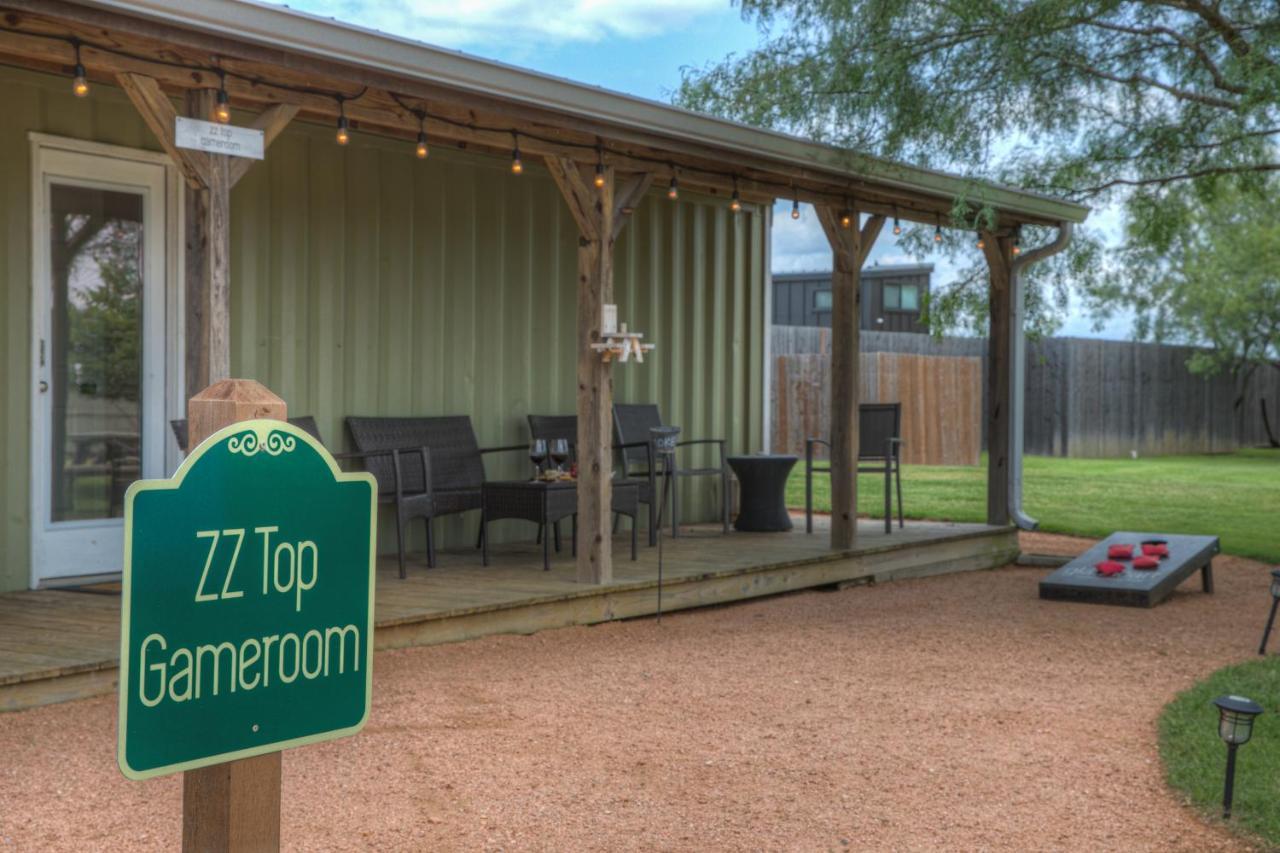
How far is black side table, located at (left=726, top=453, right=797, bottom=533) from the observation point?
895 centimetres

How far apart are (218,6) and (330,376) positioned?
9.30 ft

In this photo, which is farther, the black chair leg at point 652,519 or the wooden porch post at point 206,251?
the black chair leg at point 652,519

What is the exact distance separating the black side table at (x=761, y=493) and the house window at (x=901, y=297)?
1496 centimetres

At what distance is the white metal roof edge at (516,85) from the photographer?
443 centimetres

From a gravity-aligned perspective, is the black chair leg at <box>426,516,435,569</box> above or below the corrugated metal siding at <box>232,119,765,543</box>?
below

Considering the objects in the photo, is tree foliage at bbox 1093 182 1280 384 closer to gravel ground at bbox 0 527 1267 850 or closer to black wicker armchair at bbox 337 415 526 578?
black wicker armchair at bbox 337 415 526 578

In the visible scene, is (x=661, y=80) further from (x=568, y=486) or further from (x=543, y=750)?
(x=543, y=750)

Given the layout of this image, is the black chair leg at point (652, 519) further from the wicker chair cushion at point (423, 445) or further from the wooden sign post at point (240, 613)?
the wooden sign post at point (240, 613)

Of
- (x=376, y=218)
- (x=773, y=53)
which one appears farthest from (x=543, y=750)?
(x=773, y=53)

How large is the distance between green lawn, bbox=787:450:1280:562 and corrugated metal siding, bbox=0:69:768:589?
311 centimetres

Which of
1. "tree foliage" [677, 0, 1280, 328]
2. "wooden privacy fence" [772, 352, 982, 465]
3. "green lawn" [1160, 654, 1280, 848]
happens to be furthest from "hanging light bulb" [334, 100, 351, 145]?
"wooden privacy fence" [772, 352, 982, 465]

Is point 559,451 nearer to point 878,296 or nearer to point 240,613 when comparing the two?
point 240,613

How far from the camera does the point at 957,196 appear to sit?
7836 millimetres

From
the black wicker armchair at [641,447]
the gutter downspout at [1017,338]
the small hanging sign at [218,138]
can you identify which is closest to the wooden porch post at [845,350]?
the black wicker armchair at [641,447]
